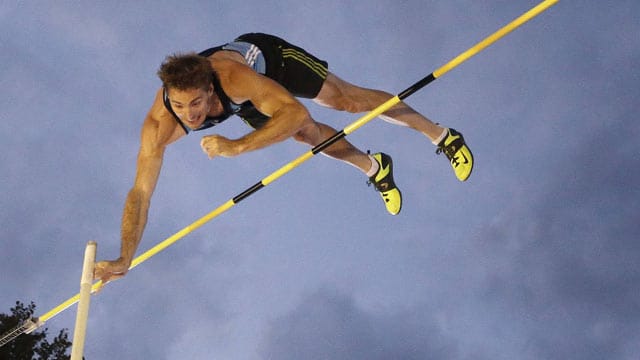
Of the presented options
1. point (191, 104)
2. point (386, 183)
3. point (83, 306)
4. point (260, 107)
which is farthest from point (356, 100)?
point (83, 306)

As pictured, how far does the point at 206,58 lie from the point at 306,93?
108cm

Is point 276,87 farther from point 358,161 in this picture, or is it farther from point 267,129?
point 358,161

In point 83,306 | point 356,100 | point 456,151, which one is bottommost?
point 83,306

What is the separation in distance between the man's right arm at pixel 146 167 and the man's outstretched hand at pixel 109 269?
0.58 ft

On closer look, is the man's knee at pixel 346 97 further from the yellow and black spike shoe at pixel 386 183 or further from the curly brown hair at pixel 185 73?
the curly brown hair at pixel 185 73

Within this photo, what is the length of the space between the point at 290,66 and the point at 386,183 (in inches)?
63.7

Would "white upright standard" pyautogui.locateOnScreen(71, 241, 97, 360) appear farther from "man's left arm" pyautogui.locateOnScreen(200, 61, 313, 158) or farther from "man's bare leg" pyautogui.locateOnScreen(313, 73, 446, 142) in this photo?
"man's bare leg" pyautogui.locateOnScreen(313, 73, 446, 142)

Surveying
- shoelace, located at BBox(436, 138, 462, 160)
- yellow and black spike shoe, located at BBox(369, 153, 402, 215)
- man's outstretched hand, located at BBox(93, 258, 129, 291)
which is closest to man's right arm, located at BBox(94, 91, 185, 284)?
man's outstretched hand, located at BBox(93, 258, 129, 291)

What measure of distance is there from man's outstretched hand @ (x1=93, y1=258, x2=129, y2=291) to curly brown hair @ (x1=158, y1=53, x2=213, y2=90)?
1.16m

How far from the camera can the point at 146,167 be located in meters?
5.45

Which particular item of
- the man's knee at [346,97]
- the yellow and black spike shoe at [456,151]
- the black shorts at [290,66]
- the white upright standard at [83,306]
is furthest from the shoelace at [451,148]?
the white upright standard at [83,306]

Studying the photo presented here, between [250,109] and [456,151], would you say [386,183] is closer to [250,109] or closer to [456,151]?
[456,151]

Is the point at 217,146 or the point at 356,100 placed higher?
the point at 356,100

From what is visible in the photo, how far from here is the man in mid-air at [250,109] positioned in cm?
465
